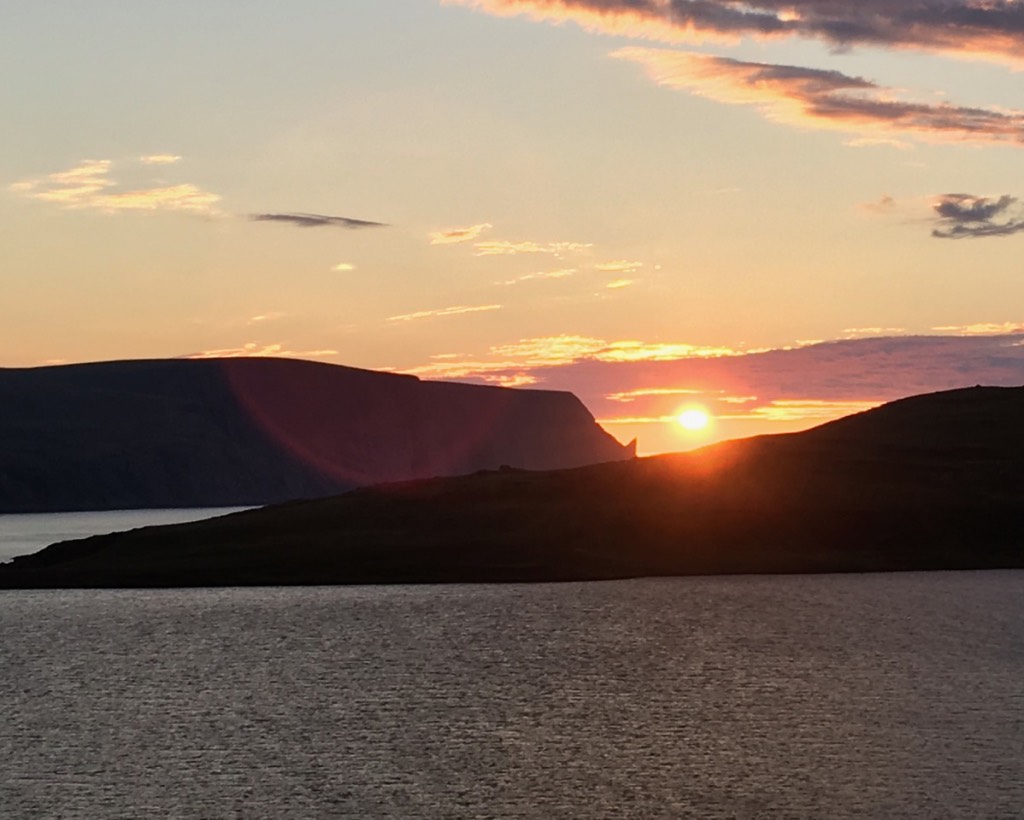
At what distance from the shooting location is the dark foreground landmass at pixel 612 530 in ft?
486

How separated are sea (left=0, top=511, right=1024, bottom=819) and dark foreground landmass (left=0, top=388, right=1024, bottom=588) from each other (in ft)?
77.2

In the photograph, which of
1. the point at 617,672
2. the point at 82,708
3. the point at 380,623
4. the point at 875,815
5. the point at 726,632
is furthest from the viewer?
the point at 380,623

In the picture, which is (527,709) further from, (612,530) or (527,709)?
(612,530)

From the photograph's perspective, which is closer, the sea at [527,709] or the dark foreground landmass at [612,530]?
the sea at [527,709]

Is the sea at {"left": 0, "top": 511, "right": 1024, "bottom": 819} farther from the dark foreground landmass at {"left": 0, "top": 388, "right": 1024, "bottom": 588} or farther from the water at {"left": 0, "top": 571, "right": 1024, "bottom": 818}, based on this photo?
the dark foreground landmass at {"left": 0, "top": 388, "right": 1024, "bottom": 588}

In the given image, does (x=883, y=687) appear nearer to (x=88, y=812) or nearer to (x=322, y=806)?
(x=322, y=806)

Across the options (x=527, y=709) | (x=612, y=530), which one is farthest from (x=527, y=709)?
(x=612, y=530)

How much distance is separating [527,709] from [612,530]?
87825mm

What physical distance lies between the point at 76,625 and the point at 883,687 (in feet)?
198

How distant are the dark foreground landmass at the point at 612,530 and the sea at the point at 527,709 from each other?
2353 centimetres

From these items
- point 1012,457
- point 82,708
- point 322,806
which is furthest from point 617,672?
point 1012,457

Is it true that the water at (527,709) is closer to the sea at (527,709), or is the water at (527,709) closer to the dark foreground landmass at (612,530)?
the sea at (527,709)

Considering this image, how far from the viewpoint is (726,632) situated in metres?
100

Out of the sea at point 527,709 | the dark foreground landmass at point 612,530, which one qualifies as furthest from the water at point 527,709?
the dark foreground landmass at point 612,530
